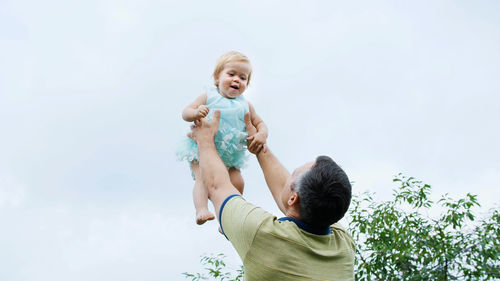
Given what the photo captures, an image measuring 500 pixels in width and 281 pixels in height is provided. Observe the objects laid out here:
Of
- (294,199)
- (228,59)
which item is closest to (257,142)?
(228,59)

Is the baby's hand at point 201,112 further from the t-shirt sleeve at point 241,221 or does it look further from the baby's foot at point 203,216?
the t-shirt sleeve at point 241,221

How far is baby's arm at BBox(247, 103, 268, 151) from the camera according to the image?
111 inches

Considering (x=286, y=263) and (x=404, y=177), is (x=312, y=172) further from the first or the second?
(x=404, y=177)

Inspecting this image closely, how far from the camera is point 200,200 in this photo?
2.80 m

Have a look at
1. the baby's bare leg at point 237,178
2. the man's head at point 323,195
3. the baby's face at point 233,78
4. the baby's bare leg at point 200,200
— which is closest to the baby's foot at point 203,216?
the baby's bare leg at point 200,200

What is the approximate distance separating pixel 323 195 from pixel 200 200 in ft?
3.10

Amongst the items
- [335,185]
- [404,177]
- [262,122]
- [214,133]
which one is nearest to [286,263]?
[335,185]

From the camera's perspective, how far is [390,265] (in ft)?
17.7

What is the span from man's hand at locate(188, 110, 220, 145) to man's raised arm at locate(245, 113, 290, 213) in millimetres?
246

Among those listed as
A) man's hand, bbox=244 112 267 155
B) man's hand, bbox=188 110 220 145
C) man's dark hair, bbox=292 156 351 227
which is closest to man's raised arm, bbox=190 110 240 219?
man's hand, bbox=188 110 220 145

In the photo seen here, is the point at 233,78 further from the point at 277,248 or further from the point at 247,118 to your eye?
the point at 277,248

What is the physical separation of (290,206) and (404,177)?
3.98 m

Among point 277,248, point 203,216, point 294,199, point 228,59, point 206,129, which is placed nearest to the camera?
point 277,248

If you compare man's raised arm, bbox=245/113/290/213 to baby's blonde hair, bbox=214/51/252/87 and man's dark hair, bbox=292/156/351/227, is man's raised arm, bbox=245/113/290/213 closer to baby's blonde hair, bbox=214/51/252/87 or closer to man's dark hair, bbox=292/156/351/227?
baby's blonde hair, bbox=214/51/252/87
